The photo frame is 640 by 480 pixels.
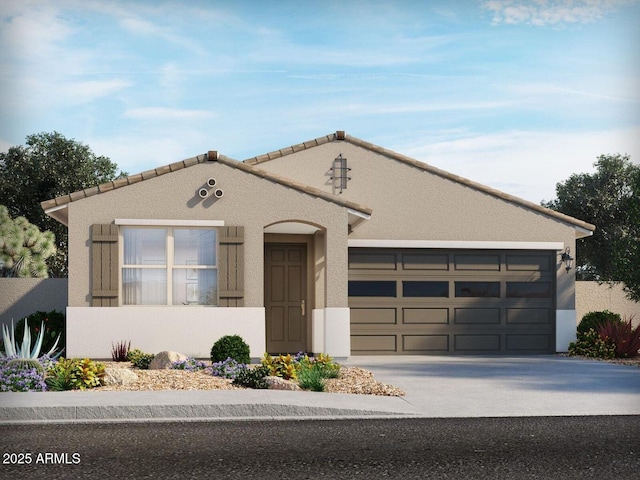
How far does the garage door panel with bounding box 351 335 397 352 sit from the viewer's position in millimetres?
18812

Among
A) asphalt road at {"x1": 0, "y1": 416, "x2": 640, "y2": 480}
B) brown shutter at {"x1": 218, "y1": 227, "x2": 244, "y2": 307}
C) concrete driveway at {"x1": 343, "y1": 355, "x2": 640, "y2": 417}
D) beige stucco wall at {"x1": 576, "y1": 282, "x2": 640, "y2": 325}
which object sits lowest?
concrete driveway at {"x1": 343, "y1": 355, "x2": 640, "y2": 417}

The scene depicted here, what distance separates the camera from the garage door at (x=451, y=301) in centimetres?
1891

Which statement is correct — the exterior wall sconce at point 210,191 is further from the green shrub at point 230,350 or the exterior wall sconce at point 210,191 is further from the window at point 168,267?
the green shrub at point 230,350

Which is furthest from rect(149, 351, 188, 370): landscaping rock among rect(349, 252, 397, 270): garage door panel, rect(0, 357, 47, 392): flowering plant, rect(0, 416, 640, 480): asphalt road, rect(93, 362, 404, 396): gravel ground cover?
rect(349, 252, 397, 270): garage door panel

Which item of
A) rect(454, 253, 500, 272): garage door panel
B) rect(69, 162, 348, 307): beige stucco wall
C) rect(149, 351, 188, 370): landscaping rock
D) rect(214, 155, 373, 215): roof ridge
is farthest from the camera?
rect(454, 253, 500, 272): garage door panel

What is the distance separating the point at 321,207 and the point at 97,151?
21.0 meters

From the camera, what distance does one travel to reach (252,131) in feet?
51.1

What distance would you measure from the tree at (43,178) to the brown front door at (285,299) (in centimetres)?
1782

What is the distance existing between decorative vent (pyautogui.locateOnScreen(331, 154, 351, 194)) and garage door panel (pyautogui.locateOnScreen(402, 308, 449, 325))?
10.4 ft

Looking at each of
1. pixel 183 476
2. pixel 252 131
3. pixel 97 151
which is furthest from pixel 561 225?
pixel 97 151

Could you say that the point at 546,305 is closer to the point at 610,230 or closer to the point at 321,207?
the point at 321,207

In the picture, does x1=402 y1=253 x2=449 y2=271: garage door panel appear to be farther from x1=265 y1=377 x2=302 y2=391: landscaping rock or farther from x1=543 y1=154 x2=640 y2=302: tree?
x1=543 y1=154 x2=640 y2=302: tree

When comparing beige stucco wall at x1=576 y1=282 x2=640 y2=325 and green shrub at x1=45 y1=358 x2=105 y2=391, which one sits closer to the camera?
green shrub at x1=45 y1=358 x2=105 y2=391

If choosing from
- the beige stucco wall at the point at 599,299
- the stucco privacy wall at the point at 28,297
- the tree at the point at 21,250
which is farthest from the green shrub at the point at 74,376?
the tree at the point at 21,250
